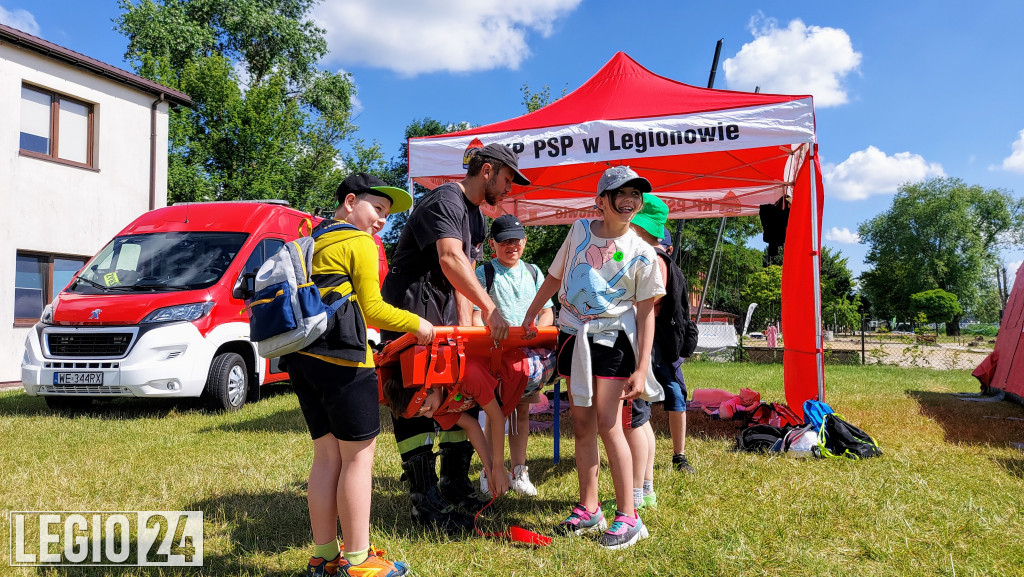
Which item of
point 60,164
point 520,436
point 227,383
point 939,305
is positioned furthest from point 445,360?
point 939,305

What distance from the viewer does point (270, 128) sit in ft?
74.5

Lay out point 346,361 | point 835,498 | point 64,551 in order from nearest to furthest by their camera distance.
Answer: point 346,361, point 64,551, point 835,498

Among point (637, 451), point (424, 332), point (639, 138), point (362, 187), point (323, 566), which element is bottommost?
point (323, 566)

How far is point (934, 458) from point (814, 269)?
1874 mm

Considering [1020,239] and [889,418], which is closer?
[889,418]

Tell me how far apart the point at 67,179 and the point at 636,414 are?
13425mm

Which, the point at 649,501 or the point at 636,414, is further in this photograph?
the point at 649,501

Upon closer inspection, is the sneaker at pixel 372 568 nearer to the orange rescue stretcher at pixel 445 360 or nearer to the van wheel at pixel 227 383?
the orange rescue stretcher at pixel 445 360

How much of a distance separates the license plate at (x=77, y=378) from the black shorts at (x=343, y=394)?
18.2ft

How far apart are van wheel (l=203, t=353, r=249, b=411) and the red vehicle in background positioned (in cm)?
1

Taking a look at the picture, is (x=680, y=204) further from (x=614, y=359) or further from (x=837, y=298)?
(x=837, y=298)

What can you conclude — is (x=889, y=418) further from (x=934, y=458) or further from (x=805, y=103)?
(x=805, y=103)

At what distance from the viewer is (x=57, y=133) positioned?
40.5 ft

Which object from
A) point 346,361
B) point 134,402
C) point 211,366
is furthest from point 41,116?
point 346,361
